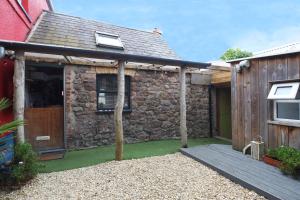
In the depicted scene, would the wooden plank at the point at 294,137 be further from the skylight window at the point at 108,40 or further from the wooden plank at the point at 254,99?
the skylight window at the point at 108,40

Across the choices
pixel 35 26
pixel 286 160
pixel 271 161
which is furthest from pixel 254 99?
pixel 35 26

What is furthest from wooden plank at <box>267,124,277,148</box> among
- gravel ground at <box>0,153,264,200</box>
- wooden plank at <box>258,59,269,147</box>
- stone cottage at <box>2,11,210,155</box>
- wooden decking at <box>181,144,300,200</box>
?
stone cottage at <box>2,11,210,155</box>

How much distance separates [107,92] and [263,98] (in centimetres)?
475

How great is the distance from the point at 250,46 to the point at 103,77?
19.1 metres

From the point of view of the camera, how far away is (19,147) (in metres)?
4.27

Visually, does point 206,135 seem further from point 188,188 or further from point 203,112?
point 188,188

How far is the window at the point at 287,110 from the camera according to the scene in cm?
468

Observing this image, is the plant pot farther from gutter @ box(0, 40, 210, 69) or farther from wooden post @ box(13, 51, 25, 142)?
wooden post @ box(13, 51, 25, 142)

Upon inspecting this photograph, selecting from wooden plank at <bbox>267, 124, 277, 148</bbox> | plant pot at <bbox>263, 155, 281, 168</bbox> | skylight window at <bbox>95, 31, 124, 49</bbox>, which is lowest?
plant pot at <bbox>263, 155, 281, 168</bbox>

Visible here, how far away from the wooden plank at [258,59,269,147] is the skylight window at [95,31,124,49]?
5176mm

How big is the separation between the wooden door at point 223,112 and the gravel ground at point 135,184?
4327 millimetres

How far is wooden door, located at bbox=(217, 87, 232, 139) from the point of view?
9188 mm

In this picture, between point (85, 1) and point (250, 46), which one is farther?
point (250, 46)

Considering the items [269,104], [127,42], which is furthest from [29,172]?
[127,42]
